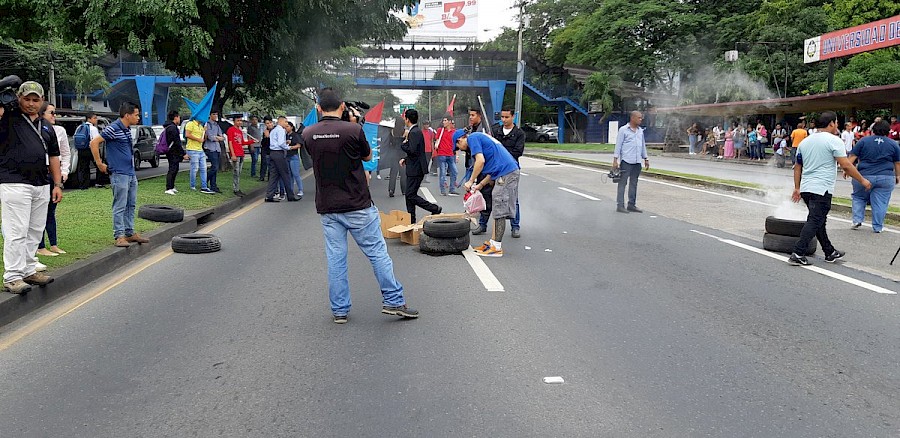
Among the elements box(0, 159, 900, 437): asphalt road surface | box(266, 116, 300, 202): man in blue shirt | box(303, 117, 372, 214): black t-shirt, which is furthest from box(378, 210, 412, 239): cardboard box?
box(266, 116, 300, 202): man in blue shirt

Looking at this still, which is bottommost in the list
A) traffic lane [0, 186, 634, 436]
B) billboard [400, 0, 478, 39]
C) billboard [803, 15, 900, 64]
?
traffic lane [0, 186, 634, 436]

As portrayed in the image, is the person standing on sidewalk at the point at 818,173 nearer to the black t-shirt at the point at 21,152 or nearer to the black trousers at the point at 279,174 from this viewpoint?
the black t-shirt at the point at 21,152

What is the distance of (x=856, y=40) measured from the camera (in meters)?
26.1

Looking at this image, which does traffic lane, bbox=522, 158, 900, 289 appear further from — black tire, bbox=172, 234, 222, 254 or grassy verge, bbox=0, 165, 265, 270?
grassy verge, bbox=0, 165, 265, 270

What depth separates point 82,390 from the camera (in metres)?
4.38

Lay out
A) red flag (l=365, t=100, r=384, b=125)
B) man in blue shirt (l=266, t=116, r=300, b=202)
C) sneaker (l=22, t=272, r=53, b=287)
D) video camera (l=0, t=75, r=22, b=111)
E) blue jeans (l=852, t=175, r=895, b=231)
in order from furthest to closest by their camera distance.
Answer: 1. man in blue shirt (l=266, t=116, r=300, b=202)
2. red flag (l=365, t=100, r=384, b=125)
3. blue jeans (l=852, t=175, r=895, b=231)
4. sneaker (l=22, t=272, r=53, b=287)
5. video camera (l=0, t=75, r=22, b=111)

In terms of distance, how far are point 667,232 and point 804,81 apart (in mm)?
32973

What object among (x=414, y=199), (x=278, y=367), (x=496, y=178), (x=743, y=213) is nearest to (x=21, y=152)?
(x=278, y=367)

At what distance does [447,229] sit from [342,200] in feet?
10.4

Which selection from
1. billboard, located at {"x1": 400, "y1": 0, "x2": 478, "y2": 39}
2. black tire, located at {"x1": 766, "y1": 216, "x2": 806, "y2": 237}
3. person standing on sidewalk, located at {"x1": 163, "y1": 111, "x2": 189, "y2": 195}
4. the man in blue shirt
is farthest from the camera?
billboard, located at {"x1": 400, "y1": 0, "x2": 478, "y2": 39}

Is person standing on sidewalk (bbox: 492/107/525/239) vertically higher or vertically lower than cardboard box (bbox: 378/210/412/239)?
higher

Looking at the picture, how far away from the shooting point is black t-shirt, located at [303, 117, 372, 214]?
5.56 metres

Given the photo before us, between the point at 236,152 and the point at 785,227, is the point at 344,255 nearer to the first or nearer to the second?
the point at 785,227

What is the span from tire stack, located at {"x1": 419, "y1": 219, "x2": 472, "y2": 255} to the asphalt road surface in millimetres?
245
